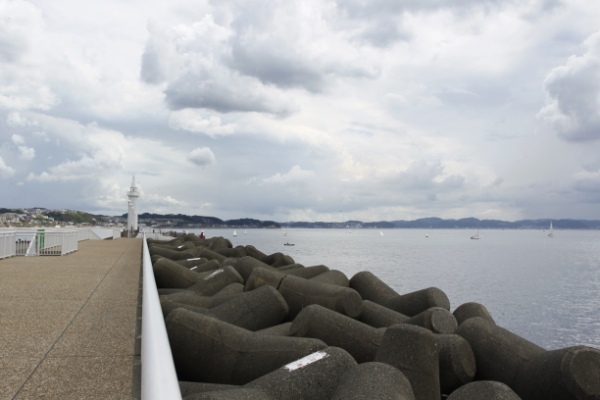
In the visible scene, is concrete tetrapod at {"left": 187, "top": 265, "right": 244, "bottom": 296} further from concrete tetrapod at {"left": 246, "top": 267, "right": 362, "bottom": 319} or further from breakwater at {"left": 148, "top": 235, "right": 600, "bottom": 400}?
breakwater at {"left": 148, "top": 235, "right": 600, "bottom": 400}

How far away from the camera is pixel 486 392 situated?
4.61 m

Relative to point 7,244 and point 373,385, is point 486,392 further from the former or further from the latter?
point 7,244

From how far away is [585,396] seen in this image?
5293mm

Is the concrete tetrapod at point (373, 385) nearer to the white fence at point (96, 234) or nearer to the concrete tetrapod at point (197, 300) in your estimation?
the concrete tetrapod at point (197, 300)

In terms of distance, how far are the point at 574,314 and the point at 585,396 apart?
16.9 m

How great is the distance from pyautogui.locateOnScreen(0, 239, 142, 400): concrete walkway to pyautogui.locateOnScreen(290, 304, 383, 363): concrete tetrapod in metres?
1.92

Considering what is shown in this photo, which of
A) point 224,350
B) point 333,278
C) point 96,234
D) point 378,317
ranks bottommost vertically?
point 378,317

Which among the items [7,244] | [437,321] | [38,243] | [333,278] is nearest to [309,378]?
[437,321]

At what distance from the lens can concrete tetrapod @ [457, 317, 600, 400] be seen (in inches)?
211

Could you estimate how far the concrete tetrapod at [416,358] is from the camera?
5.36m

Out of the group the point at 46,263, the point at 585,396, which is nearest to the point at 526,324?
→ the point at 585,396

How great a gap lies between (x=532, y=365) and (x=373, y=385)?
9.06 feet

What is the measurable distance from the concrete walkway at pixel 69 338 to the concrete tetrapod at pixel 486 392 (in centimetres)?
273

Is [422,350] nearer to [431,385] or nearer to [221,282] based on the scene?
[431,385]
